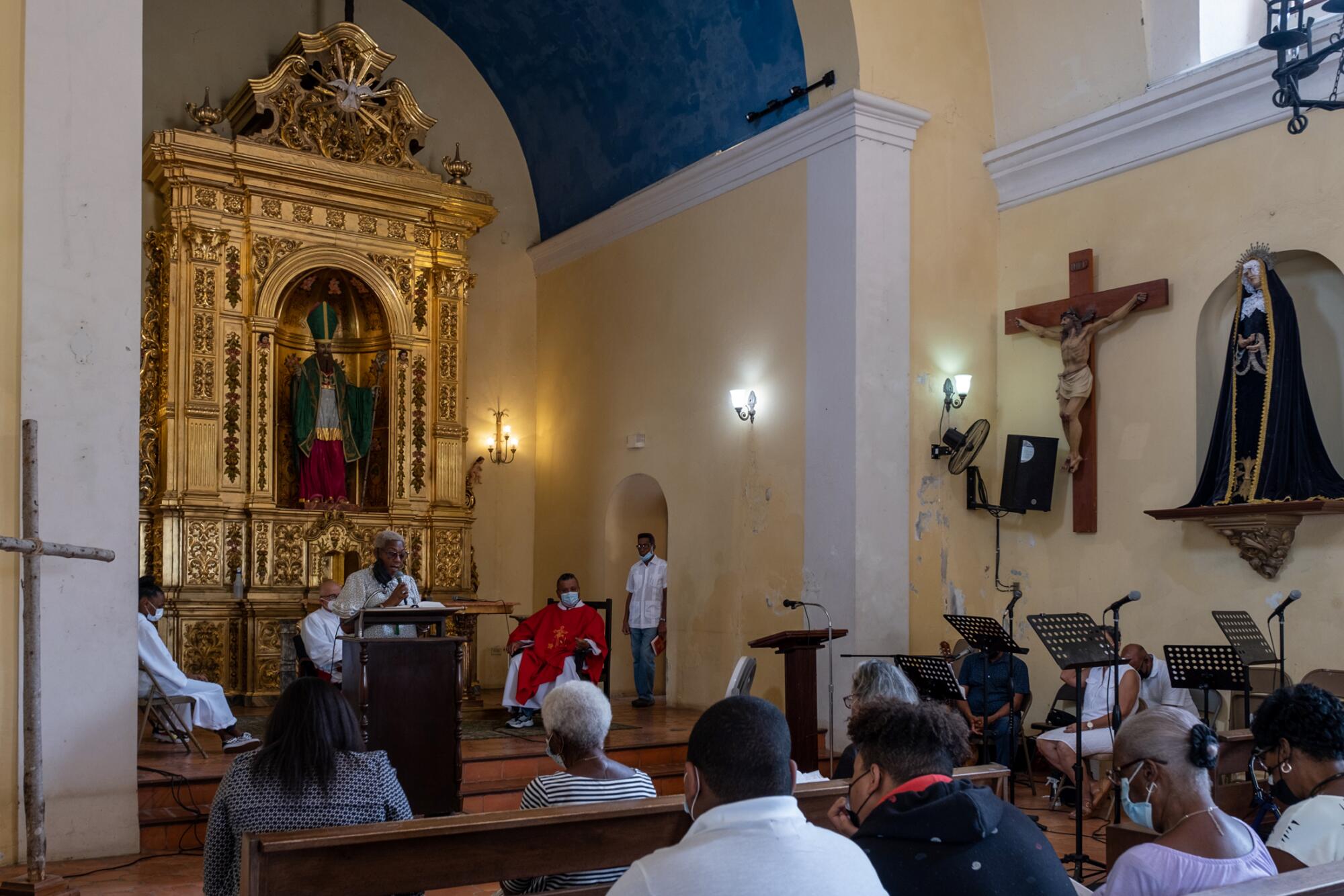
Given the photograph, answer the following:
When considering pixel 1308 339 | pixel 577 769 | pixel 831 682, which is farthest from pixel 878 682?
pixel 1308 339

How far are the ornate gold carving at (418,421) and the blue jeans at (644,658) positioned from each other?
10.0 ft

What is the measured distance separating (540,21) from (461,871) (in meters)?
11.7

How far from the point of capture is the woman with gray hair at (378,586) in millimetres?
8086

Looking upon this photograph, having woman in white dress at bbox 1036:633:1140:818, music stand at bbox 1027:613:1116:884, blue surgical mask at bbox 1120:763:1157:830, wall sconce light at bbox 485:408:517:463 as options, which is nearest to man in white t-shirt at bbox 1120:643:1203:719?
woman in white dress at bbox 1036:633:1140:818

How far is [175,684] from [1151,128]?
8551 mm

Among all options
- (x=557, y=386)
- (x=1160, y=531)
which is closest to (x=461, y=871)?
(x=1160, y=531)

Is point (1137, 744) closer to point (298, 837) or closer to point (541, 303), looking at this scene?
point (298, 837)

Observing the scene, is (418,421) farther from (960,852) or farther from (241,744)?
(960,852)

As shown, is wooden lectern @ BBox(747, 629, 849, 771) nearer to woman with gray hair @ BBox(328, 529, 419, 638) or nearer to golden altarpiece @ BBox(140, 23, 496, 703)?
woman with gray hair @ BBox(328, 529, 419, 638)

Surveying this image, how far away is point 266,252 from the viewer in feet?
41.4

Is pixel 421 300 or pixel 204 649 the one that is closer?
pixel 204 649

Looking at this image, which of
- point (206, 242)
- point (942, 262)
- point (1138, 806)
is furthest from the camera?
point (206, 242)

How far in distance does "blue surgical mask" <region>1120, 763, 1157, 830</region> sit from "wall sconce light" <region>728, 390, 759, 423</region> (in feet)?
25.0

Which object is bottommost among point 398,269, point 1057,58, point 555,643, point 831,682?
point 831,682
